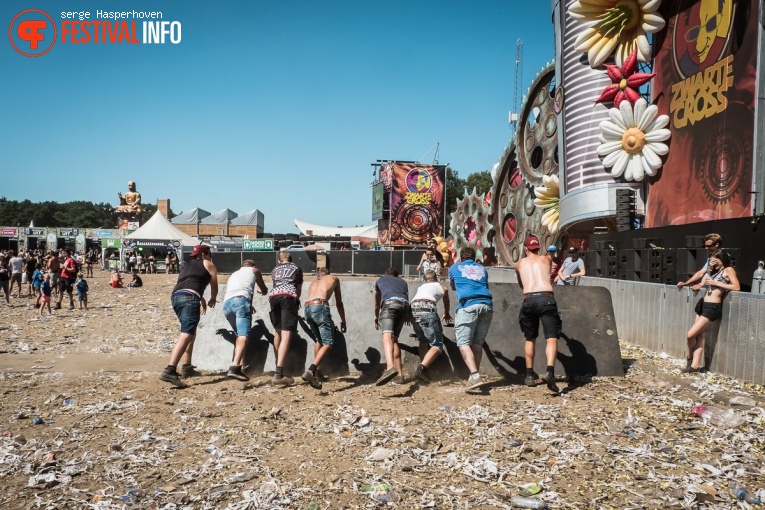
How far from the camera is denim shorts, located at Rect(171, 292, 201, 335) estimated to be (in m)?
7.59

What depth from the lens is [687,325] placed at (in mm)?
8891

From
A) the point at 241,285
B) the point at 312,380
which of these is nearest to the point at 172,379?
the point at 241,285

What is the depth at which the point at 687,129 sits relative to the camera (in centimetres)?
1562

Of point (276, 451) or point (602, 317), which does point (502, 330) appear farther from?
point (276, 451)

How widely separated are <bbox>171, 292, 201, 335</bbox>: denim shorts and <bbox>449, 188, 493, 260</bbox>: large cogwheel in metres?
32.1

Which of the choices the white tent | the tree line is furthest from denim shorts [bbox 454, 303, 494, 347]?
the tree line

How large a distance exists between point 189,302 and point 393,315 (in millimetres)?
2789

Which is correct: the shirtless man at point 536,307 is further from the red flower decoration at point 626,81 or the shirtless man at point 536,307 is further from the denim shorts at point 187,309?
the red flower decoration at point 626,81

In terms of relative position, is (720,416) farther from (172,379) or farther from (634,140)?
(634,140)

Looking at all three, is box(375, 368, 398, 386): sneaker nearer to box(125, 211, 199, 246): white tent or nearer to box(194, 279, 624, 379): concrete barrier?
box(194, 279, 624, 379): concrete barrier

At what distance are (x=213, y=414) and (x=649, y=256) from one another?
31.4 feet

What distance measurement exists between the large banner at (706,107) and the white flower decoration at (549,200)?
1054 cm

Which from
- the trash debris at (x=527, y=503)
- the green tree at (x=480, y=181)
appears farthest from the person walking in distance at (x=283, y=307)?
the green tree at (x=480, y=181)

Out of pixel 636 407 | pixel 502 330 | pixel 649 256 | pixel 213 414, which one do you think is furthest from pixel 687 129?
pixel 213 414
